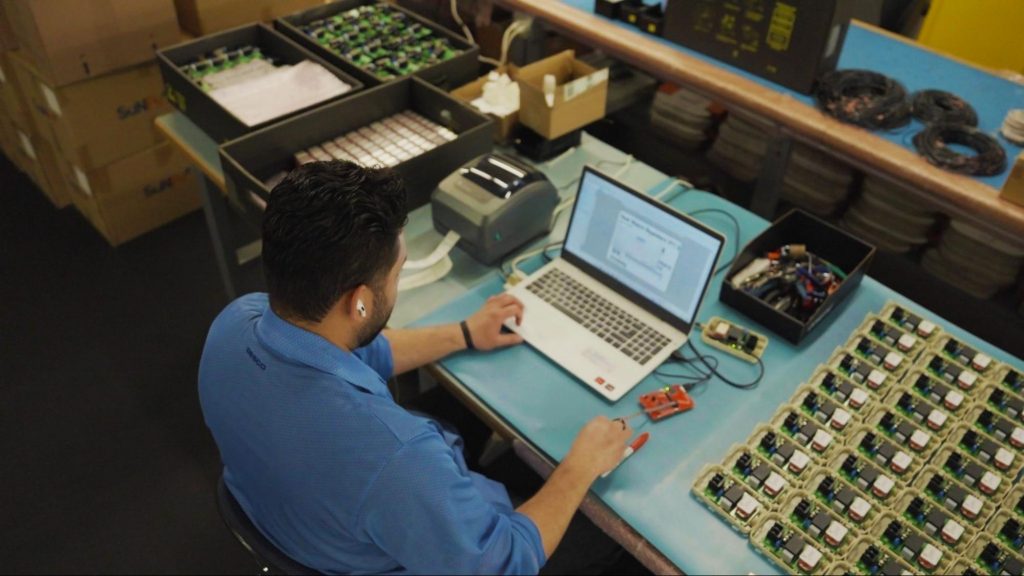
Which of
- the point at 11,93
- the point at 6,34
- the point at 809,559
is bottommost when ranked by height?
the point at 11,93

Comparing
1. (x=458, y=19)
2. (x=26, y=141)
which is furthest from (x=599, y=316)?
(x=26, y=141)

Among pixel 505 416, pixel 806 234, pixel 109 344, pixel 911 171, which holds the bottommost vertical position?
pixel 109 344

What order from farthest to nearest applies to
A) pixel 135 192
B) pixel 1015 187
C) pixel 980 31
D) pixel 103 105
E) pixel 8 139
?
pixel 8 139
pixel 135 192
pixel 103 105
pixel 980 31
pixel 1015 187

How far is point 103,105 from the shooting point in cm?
262

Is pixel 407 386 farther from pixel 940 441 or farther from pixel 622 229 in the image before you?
pixel 940 441

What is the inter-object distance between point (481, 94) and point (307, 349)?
131 cm

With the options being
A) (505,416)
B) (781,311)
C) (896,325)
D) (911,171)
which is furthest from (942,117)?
(505,416)

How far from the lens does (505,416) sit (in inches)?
56.3

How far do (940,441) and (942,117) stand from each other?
35.3 inches

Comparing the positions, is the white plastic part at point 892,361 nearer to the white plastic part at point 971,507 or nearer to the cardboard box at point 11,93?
the white plastic part at point 971,507

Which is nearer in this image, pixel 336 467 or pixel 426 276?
pixel 336 467

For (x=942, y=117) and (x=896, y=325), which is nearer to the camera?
(x=896, y=325)

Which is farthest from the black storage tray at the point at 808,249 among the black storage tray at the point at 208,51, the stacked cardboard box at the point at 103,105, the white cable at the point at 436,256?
the stacked cardboard box at the point at 103,105

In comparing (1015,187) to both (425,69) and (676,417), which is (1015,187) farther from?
(425,69)
